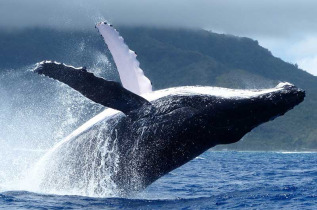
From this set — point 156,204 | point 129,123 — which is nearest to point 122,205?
point 156,204

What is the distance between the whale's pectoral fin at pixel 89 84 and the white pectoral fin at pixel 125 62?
1294 mm

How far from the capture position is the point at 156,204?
28.3 feet

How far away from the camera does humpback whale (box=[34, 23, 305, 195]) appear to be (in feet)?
26.8

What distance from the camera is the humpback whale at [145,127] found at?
816 cm

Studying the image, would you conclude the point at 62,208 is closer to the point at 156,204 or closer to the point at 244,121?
the point at 156,204

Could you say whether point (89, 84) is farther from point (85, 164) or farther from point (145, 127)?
point (85, 164)

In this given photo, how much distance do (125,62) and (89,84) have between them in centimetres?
183

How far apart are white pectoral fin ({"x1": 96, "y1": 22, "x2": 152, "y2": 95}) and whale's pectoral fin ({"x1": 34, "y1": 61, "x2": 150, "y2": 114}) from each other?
1.29 m

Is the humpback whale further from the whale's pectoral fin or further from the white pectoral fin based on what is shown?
the white pectoral fin

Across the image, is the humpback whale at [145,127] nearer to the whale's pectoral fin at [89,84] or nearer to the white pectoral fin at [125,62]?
the whale's pectoral fin at [89,84]

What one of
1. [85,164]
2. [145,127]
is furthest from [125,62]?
[85,164]

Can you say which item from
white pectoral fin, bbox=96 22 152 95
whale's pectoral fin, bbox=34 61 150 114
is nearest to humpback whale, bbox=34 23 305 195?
whale's pectoral fin, bbox=34 61 150 114

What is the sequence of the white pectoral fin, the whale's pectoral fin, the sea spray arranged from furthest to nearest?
the white pectoral fin → the sea spray → the whale's pectoral fin

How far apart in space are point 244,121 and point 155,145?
1400 millimetres
